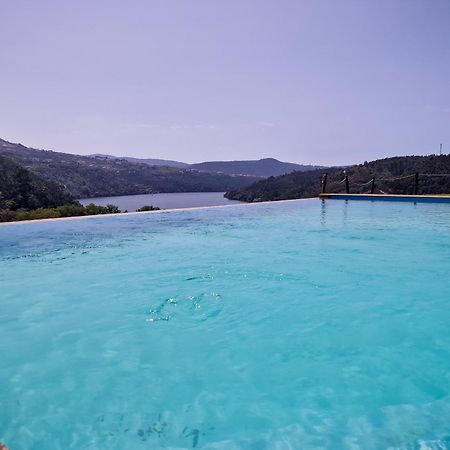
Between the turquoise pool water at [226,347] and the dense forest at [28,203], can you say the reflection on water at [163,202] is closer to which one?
the dense forest at [28,203]

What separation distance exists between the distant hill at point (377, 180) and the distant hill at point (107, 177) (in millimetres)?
15571

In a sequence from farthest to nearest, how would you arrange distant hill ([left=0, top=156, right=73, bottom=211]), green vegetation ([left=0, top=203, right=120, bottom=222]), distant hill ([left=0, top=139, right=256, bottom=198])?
Answer: 1. distant hill ([left=0, top=139, right=256, bottom=198])
2. distant hill ([left=0, top=156, right=73, bottom=211])
3. green vegetation ([left=0, top=203, right=120, bottom=222])

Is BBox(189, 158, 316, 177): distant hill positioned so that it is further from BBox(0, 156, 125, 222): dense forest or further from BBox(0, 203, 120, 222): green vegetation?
BBox(0, 203, 120, 222): green vegetation

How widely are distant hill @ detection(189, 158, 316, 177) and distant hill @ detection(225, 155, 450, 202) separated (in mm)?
53190

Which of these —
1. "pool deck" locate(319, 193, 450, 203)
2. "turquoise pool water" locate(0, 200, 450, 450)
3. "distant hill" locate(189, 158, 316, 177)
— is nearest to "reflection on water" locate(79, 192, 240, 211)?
"pool deck" locate(319, 193, 450, 203)

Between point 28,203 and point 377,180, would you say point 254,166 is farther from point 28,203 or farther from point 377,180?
point 28,203

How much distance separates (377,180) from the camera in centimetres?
2420

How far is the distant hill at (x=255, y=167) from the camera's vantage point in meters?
95.2

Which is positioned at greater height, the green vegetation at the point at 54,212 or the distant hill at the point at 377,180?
the distant hill at the point at 377,180

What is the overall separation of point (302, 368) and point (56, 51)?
11.0 meters

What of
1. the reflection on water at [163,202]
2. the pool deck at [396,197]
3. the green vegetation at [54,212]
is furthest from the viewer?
the reflection on water at [163,202]

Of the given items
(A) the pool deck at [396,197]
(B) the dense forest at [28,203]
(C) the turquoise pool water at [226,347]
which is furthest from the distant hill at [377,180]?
(C) the turquoise pool water at [226,347]

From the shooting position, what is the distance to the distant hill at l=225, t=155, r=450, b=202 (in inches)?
746

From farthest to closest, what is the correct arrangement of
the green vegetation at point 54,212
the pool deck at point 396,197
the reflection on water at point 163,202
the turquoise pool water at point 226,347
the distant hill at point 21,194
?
the reflection on water at point 163,202 → the distant hill at point 21,194 → the pool deck at point 396,197 → the green vegetation at point 54,212 → the turquoise pool water at point 226,347
